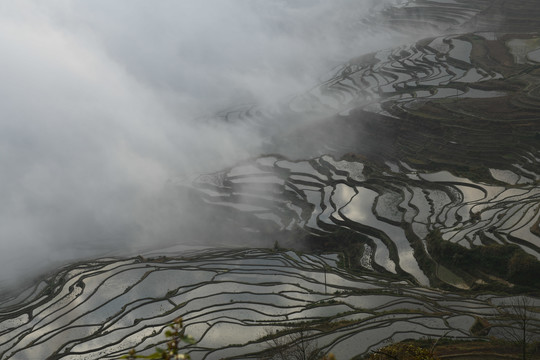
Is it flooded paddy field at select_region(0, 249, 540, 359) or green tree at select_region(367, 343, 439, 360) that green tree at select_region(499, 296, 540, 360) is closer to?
flooded paddy field at select_region(0, 249, 540, 359)

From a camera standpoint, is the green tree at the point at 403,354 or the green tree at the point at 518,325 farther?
the green tree at the point at 518,325

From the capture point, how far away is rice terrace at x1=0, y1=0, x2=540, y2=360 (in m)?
14.6

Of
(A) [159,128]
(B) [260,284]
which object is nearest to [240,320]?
(B) [260,284]

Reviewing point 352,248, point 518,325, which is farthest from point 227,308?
point 518,325

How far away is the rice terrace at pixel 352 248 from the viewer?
577 inches

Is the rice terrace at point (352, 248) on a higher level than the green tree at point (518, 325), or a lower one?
higher

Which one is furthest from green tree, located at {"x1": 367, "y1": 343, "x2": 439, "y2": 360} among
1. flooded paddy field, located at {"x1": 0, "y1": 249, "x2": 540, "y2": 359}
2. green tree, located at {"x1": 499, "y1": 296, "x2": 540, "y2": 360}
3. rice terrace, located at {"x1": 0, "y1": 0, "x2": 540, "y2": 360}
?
green tree, located at {"x1": 499, "y1": 296, "x2": 540, "y2": 360}

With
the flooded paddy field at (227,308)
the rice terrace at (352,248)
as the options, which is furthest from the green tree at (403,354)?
the flooded paddy field at (227,308)

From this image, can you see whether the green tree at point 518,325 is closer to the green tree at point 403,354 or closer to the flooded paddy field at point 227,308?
the flooded paddy field at point 227,308

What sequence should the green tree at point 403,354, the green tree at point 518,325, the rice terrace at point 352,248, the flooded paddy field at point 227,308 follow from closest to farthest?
the green tree at point 403,354, the green tree at point 518,325, the flooded paddy field at point 227,308, the rice terrace at point 352,248

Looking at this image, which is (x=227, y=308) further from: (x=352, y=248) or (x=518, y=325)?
(x=518, y=325)

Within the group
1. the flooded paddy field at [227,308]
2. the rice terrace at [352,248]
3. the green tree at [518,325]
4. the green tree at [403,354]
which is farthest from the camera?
the rice terrace at [352,248]

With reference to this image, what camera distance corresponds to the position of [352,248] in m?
21.5

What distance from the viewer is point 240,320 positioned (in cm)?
1547
